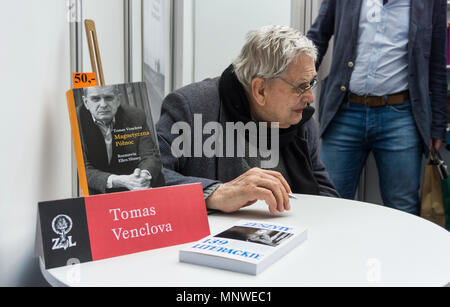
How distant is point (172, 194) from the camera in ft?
2.72

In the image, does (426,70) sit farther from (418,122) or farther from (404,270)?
(404,270)

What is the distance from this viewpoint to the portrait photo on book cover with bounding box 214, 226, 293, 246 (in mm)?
788

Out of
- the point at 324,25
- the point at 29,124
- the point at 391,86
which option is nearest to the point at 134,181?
the point at 29,124

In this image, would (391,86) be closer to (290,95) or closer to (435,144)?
(435,144)

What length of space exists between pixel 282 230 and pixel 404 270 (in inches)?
8.9

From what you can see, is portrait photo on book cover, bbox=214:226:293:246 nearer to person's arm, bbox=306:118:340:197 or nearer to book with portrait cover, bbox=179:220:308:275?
book with portrait cover, bbox=179:220:308:275

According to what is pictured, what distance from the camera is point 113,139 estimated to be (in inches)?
36.2

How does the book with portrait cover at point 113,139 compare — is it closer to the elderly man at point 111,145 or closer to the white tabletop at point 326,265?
the elderly man at point 111,145

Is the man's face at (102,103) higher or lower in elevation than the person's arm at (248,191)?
higher

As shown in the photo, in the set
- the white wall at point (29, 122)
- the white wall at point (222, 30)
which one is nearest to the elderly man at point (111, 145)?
the white wall at point (29, 122)

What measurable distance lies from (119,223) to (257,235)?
0.81 feet

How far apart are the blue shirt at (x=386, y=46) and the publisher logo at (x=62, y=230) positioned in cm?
182

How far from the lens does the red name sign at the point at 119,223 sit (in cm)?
71
